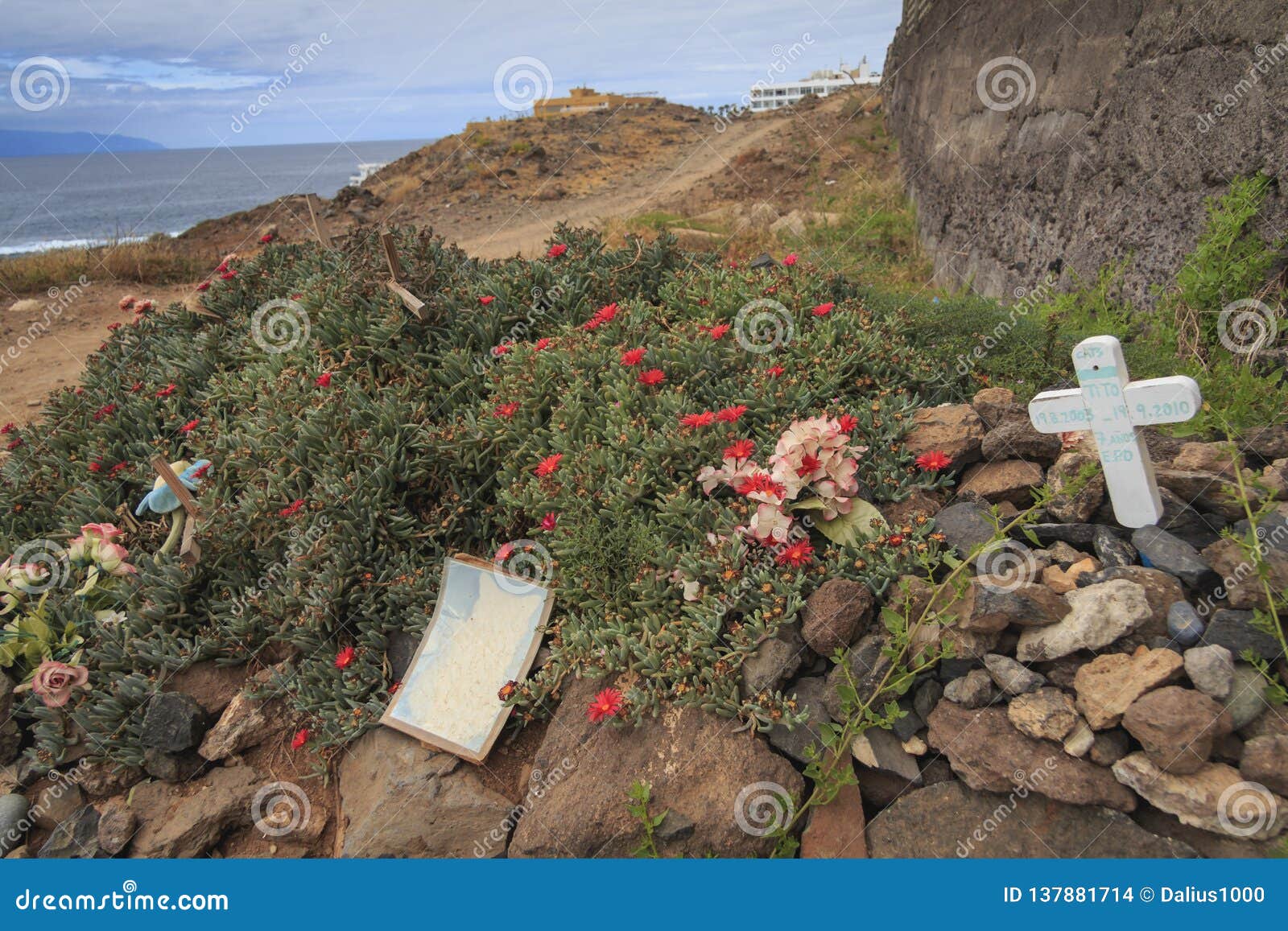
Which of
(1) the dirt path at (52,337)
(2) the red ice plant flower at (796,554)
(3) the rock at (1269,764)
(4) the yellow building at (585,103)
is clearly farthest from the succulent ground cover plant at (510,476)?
(4) the yellow building at (585,103)

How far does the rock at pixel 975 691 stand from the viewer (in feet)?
8.69

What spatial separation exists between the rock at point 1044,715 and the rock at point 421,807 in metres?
1.61

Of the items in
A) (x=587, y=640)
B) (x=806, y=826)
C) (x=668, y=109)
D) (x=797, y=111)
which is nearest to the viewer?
(x=806, y=826)

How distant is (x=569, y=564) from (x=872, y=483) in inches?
54.6

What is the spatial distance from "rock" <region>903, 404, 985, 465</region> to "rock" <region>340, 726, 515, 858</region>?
184 centimetres

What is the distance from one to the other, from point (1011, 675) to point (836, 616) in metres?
0.61

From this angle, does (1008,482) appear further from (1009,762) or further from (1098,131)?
(1098,131)

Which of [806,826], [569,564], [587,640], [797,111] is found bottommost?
[806,826]

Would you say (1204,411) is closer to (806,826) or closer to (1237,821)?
(1237,821)

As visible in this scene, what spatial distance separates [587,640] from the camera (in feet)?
10.6

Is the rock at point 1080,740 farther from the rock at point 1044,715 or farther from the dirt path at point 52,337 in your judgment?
the dirt path at point 52,337

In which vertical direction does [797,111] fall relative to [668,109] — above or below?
below

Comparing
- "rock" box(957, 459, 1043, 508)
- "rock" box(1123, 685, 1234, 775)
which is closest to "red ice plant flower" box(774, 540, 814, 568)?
"rock" box(957, 459, 1043, 508)

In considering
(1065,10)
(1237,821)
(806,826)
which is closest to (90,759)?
(806,826)
